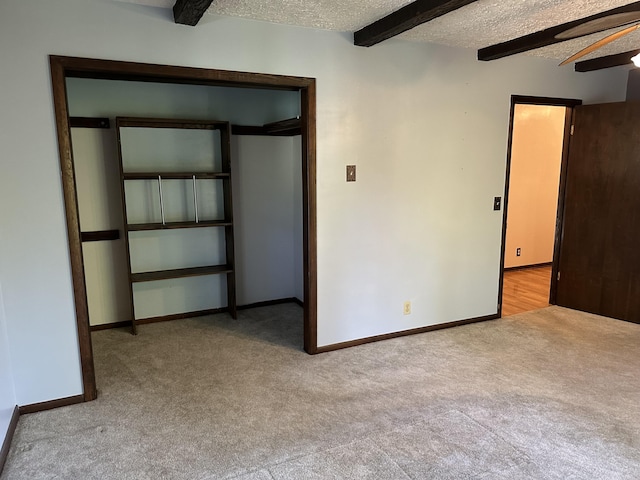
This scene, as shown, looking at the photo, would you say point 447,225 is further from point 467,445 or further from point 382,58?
point 467,445

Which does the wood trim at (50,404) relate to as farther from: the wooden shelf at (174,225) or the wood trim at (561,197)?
the wood trim at (561,197)

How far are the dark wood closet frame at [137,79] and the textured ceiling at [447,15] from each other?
365 mm

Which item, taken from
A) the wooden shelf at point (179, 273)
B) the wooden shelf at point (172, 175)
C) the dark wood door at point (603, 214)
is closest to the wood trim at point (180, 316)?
the wooden shelf at point (179, 273)

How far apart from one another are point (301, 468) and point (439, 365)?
145 centimetres

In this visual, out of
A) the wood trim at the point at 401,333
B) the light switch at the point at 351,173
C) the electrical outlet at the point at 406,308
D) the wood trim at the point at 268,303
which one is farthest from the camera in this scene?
the wood trim at the point at 268,303

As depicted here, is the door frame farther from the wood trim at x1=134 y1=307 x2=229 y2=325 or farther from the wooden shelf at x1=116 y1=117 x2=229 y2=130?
the wood trim at x1=134 y1=307 x2=229 y2=325

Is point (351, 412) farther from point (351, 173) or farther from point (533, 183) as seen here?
point (533, 183)

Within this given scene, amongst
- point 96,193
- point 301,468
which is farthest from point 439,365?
point 96,193

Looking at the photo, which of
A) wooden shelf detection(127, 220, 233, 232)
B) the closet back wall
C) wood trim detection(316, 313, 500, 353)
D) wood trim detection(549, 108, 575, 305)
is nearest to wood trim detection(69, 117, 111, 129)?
the closet back wall

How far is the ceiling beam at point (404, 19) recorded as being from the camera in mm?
2316

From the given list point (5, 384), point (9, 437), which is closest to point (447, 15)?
point (5, 384)

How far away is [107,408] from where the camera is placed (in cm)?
256

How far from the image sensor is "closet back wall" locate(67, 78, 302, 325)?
12.1ft

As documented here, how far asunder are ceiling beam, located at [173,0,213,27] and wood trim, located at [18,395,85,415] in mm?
2372
